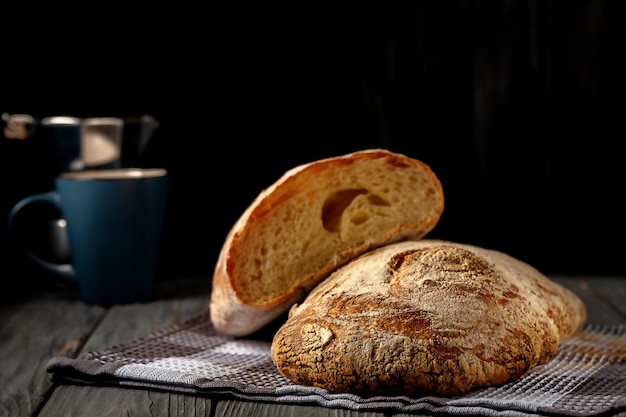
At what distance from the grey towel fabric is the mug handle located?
0.54m

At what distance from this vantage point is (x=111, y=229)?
6.20 feet

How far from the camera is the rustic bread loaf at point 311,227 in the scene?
1.43m

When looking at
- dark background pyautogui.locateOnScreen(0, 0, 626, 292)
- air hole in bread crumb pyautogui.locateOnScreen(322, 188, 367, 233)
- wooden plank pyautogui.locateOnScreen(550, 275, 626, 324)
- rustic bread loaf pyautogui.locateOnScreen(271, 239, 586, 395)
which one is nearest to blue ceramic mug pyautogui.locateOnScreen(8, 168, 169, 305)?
dark background pyautogui.locateOnScreen(0, 0, 626, 292)

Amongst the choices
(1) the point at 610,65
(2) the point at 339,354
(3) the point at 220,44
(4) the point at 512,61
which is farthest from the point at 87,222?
(1) the point at 610,65

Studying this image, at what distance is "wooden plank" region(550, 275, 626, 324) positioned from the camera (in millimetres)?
1800

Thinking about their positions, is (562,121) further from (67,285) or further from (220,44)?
(67,285)

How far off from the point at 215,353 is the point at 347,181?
39 cm

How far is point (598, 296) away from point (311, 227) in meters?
0.94

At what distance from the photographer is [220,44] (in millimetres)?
2311

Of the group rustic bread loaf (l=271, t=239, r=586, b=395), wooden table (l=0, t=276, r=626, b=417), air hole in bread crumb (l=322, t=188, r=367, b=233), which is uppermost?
air hole in bread crumb (l=322, t=188, r=367, b=233)

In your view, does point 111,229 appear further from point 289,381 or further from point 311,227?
point 289,381

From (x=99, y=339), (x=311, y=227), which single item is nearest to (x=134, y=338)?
(x=99, y=339)

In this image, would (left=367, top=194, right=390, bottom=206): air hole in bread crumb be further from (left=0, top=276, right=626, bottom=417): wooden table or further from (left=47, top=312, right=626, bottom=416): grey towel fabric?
(left=0, top=276, right=626, bottom=417): wooden table

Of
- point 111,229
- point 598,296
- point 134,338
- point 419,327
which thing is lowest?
point 598,296
